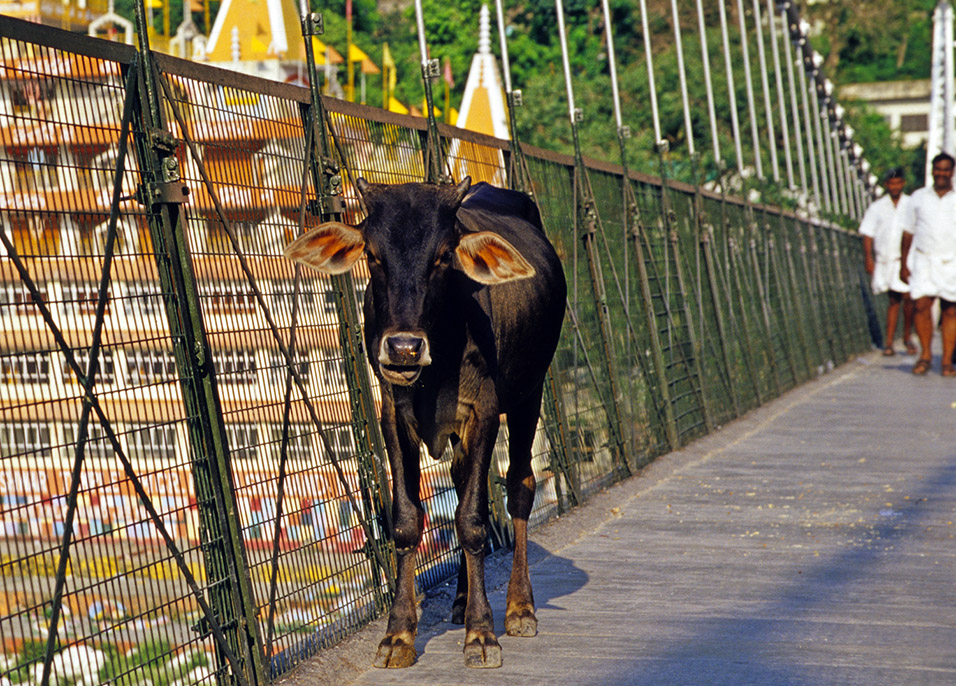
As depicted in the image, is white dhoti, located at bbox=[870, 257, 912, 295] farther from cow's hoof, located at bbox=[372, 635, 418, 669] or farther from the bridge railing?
cow's hoof, located at bbox=[372, 635, 418, 669]

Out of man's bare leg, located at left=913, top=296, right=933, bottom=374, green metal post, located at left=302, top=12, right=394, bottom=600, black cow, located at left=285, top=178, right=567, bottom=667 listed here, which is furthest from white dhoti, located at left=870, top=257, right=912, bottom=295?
green metal post, located at left=302, top=12, right=394, bottom=600

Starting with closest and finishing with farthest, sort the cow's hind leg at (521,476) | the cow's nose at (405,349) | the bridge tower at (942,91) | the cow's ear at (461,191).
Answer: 1. the cow's nose at (405,349)
2. the cow's ear at (461,191)
3. the cow's hind leg at (521,476)
4. the bridge tower at (942,91)

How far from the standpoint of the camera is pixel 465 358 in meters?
5.55

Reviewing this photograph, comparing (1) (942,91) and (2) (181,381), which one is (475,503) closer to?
(2) (181,381)

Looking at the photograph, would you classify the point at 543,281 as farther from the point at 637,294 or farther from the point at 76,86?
the point at 637,294

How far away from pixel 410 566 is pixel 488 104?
17.0 m

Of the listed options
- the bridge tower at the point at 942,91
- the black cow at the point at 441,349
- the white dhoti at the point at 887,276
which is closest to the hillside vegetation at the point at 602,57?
the white dhoti at the point at 887,276

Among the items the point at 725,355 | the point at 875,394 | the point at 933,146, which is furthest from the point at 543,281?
the point at 933,146

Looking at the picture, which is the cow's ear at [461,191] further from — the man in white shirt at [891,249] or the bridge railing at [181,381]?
the man in white shirt at [891,249]

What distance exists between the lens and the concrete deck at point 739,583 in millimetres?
5105

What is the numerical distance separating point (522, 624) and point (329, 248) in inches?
69.2

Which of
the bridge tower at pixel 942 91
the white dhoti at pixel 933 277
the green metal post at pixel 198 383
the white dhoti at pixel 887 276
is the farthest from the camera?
the bridge tower at pixel 942 91

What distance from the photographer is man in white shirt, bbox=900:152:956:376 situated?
17.0 metres

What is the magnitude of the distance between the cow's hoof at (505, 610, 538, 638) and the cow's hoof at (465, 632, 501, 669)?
423 millimetres
